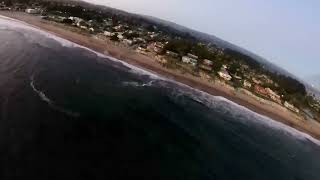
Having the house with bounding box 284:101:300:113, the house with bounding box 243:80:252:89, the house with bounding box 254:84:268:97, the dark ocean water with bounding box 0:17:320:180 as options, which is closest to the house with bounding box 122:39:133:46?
the dark ocean water with bounding box 0:17:320:180

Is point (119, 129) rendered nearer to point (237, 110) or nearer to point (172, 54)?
point (237, 110)

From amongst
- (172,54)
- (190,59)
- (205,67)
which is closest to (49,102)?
(205,67)

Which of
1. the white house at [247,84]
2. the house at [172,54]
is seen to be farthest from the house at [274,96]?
the house at [172,54]

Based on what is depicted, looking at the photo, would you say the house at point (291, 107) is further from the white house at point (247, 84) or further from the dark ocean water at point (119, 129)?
the dark ocean water at point (119, 129)

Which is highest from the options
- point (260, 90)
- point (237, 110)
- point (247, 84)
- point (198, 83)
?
point (237, 110)

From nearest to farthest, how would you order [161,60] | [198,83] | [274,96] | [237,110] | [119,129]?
1. [119,129]
2. [237,110]
3. [198,83]
4. [161,60]
5. [274,96]

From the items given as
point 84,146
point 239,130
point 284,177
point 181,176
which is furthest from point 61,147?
point 239,130

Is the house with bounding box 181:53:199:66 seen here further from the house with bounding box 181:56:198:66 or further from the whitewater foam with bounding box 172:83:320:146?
the whitewater foam with bounding box 172:83:320:146

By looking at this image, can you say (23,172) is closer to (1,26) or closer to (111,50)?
(111,50)
